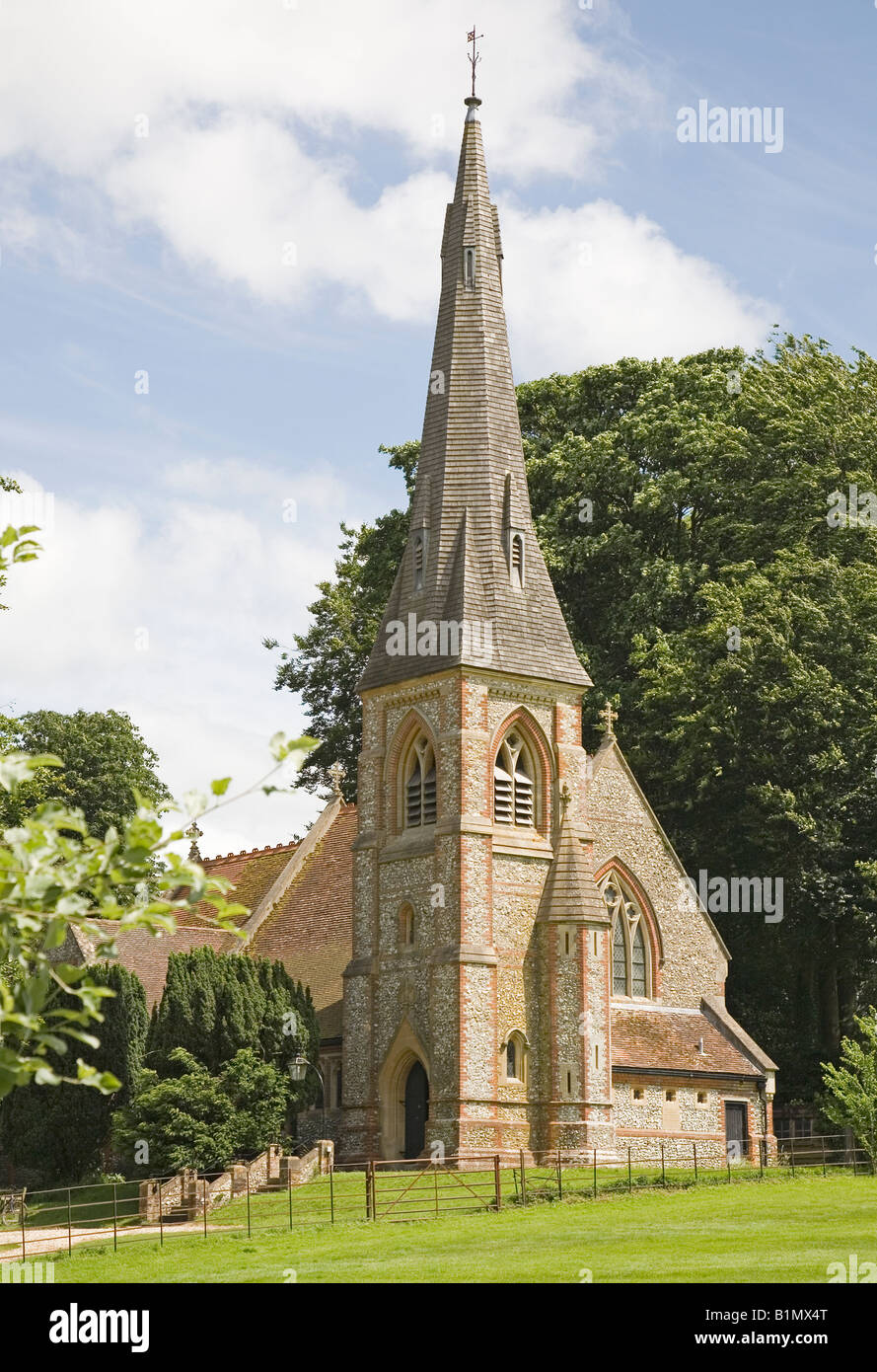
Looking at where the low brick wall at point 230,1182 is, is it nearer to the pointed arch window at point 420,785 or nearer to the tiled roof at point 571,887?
the tiled roof at point 571,887

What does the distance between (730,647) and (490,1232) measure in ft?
72.8

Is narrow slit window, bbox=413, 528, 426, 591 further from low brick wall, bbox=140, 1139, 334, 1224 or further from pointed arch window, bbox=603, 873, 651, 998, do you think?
low brick wall, bbox=140, 1139, 334, 1224

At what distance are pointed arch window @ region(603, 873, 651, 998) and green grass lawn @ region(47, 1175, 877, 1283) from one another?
10.1m

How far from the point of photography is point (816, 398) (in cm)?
5309

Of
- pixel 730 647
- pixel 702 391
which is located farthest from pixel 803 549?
pixel 702 391

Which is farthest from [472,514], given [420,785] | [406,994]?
[406,994]

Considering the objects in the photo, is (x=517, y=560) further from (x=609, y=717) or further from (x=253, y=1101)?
(x=253, y=1101)

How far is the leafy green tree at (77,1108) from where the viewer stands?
135 feet

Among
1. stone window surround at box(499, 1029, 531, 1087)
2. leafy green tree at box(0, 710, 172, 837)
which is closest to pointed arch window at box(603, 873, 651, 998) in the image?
stone window surround at box(499, 1029, 531, 1087)

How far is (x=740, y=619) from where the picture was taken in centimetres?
Answer: 4828

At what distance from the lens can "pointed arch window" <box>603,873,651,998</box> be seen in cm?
4556

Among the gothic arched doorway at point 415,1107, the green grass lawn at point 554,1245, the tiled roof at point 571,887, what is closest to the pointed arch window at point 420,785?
the tiled roof at point 571,887
